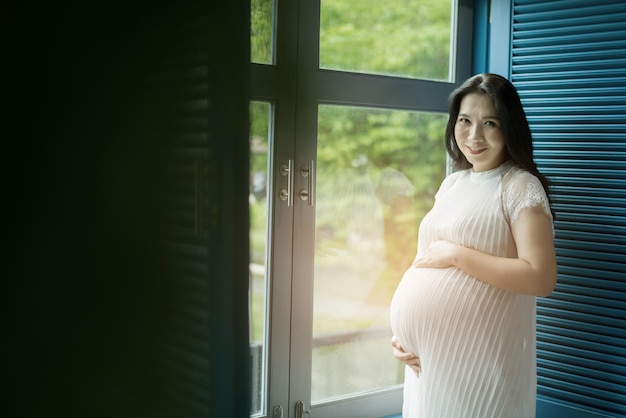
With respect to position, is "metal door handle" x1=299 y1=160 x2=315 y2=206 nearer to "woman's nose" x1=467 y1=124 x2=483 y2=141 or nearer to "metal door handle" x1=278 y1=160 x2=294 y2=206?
"metal door handle" x1=278 y1=160 x2=294 y2=206

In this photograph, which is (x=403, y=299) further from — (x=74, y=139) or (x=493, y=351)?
(x=74, y=139)

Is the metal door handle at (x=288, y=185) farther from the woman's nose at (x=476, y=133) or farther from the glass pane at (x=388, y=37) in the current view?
the woman's nose at (x=476, y=133)

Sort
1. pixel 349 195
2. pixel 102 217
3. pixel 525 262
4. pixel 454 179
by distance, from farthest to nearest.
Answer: pixel 349 195 < pixel 454 179 < pixel 525 262 < pixel 102 217

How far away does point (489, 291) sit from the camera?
5.93ft

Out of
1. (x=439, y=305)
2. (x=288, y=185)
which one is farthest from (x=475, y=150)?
(x=288, y=185)

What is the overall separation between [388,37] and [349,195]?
56 centimetres

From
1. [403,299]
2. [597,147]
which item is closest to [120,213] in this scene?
[403,299]

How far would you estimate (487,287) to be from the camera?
1806 mm

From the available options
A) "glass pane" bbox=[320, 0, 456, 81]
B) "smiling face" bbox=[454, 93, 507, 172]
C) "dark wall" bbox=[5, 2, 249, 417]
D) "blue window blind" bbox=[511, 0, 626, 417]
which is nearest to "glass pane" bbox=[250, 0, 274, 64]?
"dark wall" bbox=[5, 2, 249, 417]

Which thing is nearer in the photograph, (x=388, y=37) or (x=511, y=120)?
(x=511, y=120)

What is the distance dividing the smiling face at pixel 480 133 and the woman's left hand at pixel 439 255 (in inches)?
10.5

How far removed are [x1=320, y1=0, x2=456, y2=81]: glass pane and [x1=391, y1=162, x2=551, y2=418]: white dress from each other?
2.19 feet

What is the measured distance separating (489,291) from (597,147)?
2.25 ft

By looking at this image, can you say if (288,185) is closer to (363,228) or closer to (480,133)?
(363,228)
